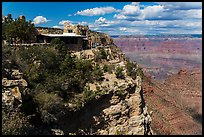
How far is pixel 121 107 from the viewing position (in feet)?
59.4

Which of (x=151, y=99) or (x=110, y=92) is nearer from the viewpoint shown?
(x=110, y=92)

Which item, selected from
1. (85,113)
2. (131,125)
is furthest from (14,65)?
(131,125)

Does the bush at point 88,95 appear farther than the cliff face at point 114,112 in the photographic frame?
No

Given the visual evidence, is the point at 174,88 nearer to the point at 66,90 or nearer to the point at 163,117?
the point at 163,117

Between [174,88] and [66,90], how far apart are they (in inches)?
1731

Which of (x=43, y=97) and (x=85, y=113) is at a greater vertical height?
(x=43, y=97)

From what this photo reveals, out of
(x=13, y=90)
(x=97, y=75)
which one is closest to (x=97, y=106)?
(x=97, y=75)

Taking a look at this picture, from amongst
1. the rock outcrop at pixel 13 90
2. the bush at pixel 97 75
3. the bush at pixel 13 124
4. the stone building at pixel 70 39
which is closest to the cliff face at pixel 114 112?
the bush at pixel 97 75

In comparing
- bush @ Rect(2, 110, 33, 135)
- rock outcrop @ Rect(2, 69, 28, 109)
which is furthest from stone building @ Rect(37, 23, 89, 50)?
bush @ Rect(2, 110, 33, 135)

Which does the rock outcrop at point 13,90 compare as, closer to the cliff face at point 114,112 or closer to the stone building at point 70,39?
the cliff face at point 114,112

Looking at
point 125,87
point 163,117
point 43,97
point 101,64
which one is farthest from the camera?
point 163,117

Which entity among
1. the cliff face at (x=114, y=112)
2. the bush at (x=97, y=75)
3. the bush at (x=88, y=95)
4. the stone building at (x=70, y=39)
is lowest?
the cliff face at (x=114, y=112)

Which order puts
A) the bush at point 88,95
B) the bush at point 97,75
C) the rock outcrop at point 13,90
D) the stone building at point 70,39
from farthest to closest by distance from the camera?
the stone building at point 70,39 → the bush at point 97,75 → the bush at point 88,95 → the rock outcrop at point 13,90

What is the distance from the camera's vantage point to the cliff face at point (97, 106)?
14289mm
